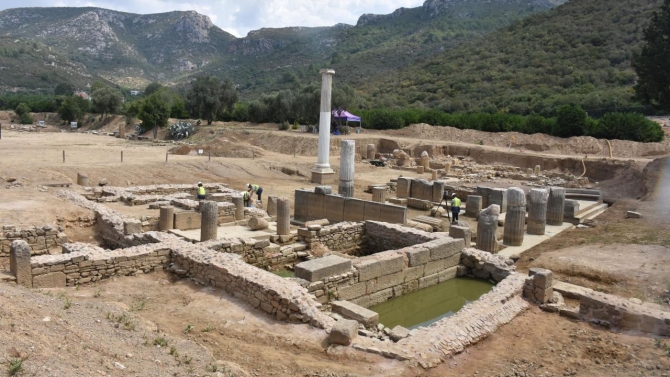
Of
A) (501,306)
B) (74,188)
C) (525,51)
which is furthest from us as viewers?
(525,51)

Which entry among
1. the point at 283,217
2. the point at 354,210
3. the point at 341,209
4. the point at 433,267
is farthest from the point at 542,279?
the point at 341,209

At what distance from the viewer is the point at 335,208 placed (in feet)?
62.4

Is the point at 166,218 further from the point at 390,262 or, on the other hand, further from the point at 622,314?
the point at 622,314

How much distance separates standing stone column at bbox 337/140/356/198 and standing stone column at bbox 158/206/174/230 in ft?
28.5

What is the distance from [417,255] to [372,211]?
5813 millimetres

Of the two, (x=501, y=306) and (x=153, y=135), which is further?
(x=153, y=135)

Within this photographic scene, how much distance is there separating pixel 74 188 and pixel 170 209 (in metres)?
6.76

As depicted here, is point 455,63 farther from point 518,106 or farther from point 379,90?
point 518,106

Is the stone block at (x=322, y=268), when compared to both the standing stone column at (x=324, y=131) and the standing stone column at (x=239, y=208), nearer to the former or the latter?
the standing stone column at (x=239, y=208)

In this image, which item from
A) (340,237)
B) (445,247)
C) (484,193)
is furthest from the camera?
(484,193)

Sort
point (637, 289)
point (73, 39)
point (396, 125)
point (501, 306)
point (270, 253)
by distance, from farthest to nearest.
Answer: point (73, 39) < point (396, 125) < point (270, 253) < point (637, 289) < point (501, 306)

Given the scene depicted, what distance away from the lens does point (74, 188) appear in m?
19.9

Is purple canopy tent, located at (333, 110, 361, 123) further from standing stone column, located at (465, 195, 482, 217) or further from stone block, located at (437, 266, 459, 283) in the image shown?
stone block, located at (437, 266, 459, 283)

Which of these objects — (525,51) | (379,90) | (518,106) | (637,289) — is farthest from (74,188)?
(525,51)
